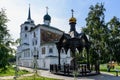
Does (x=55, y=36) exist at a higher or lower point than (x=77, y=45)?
higher

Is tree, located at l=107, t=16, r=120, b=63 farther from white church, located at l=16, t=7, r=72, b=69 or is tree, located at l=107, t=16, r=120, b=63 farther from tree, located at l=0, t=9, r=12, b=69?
tree, located at l=0, t=9, r=12, b=69

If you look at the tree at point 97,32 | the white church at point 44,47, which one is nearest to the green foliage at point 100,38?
the tree at point 97,32

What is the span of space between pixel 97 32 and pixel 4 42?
30.2 m

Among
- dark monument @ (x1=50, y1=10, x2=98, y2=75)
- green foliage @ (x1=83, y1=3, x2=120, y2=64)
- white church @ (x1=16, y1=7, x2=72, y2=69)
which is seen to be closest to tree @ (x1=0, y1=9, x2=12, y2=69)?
dark monument @ (x1=50, y1=10, x2=98, y2=75)

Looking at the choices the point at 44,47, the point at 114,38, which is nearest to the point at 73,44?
the point at 114,38

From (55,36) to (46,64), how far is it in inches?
434

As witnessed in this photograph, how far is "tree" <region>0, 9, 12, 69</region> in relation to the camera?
13.9 m

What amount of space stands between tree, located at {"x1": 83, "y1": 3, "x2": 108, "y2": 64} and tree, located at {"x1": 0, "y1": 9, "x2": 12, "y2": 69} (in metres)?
29.7

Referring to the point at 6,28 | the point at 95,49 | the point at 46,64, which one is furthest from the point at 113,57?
the point at 6,28

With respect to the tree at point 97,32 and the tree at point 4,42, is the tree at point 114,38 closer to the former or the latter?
the tree at point 97,32

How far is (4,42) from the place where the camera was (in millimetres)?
14555

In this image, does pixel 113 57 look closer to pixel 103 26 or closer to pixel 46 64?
pixel 103 26

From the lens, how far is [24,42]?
2869 inches

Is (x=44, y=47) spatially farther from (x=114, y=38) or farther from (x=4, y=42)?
(x=4, y=42)
